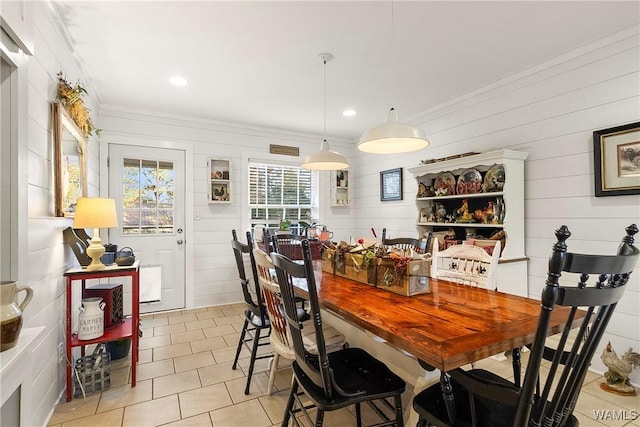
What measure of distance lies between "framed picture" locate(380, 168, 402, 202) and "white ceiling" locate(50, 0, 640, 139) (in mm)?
1130

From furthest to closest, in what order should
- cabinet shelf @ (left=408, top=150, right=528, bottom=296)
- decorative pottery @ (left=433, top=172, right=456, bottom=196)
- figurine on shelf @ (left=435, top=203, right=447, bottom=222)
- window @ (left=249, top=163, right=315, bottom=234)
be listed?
window @ (left=249, top=163, right=315, bottom=234), figurine on shelf @ (left=435, top=203, right=447, bottom=222), decorative pottery @ (left=433, top=172, right=456, bottom=196), cabinet shelf @ (left=408, top=150, right=528, bottom=296)

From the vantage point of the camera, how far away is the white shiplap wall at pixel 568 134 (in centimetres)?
241

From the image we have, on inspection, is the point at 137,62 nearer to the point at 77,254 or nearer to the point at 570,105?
the point at 77,254

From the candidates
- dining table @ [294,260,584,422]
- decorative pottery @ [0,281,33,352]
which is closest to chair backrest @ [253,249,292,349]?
dining table @ [294,260,584,422]

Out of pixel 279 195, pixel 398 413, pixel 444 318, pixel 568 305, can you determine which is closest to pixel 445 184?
pixel 279 195

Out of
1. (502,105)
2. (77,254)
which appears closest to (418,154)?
(502,105)

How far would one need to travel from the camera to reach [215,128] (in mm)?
4523

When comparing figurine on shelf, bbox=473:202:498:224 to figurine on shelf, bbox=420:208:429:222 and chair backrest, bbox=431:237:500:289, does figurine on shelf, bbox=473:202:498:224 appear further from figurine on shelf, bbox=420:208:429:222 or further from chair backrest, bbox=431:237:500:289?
chair backrest, bbox=431:237:500:289

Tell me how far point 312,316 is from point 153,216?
353 cm

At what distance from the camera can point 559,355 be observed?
875 mm

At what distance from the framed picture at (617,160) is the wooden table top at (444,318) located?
1.49 metres

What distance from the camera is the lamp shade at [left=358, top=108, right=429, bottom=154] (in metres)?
1.99

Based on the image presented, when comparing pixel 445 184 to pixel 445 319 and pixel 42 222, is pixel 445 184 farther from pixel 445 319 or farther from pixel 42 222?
pixel 42 222

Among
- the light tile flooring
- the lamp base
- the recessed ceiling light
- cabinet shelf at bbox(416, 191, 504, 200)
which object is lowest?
the light tile flooring
